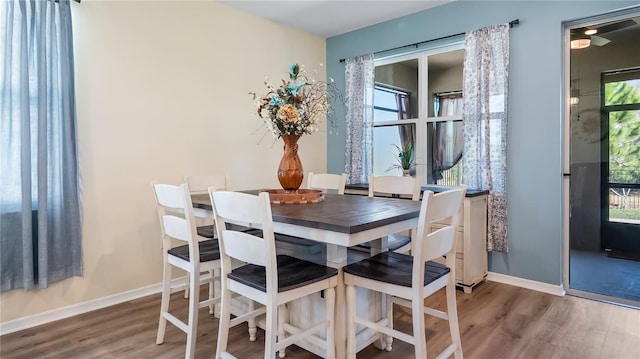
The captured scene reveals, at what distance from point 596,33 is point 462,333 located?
2.56m

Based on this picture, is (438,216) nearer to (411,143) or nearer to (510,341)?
(510,341)

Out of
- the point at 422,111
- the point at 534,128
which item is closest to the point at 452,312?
the point at 534,128

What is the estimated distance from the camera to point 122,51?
9.37 ft

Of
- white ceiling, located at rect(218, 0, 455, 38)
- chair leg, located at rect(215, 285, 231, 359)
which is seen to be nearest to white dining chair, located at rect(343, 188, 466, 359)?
chair leg, located at rect(215, 285, 231, 359)

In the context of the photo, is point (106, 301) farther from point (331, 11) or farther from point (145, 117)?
point (331, 11)

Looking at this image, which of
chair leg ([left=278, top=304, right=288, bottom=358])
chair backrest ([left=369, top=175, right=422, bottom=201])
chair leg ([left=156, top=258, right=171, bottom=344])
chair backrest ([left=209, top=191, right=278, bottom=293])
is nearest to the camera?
chair backrest ([left=209, top=191, right=278, bottom=293])

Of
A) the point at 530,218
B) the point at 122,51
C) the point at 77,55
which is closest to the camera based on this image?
the point at 77,55

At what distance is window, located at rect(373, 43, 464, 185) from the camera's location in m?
3.62

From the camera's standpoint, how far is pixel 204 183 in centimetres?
296

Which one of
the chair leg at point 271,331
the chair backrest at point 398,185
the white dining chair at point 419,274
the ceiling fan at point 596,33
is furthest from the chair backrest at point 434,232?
the ceiling fan at point 596,33

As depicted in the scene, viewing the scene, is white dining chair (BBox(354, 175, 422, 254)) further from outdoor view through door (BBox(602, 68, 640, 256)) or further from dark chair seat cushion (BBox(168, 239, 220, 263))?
outdoor view through door (BBox(602, 68, 640, 256))

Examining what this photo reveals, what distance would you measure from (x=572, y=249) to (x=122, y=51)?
3.96 meters

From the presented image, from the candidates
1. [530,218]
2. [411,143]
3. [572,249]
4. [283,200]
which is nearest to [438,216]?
[283,200]

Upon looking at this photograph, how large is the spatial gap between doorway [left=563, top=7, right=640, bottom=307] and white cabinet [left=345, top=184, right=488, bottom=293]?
66cm
